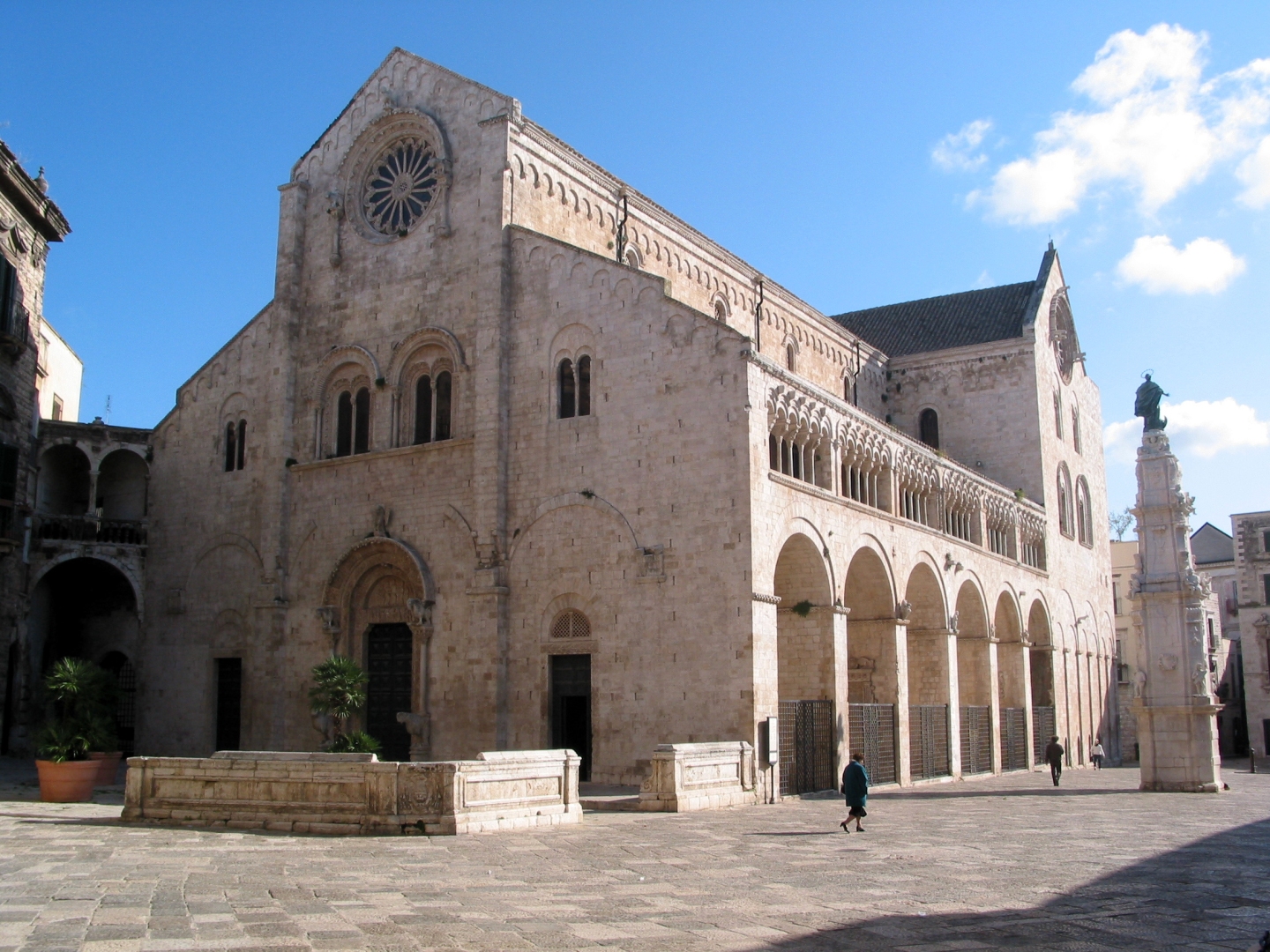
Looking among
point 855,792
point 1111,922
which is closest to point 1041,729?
point 855,792

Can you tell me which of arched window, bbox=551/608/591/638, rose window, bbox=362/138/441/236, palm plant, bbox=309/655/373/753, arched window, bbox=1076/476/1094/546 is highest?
rose window, bbox=362/138/441/236

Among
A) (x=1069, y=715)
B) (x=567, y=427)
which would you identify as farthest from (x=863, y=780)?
(x=1069, y=715)

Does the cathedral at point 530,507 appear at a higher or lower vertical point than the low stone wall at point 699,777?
higher

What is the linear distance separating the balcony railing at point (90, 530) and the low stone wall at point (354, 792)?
14.9m

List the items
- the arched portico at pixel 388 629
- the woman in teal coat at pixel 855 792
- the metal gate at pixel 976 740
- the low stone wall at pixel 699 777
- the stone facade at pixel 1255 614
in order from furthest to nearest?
the stone facade at pixel 1255 614 → the metal gate at pixel 976 740 → the arched portico at pixel 388 629 → the low stone wall at pixel 699 777 → the woman in teal coat at pixel 855 792

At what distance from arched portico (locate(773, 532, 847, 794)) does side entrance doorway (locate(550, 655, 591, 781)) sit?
12.7ft

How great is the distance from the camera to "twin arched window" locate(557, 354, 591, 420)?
24.0m

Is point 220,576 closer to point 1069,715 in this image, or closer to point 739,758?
point 739,758

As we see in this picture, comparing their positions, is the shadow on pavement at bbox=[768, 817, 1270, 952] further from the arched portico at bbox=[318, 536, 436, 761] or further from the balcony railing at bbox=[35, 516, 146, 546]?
the balcony railing at bbox=[35, 516, 146, 546]

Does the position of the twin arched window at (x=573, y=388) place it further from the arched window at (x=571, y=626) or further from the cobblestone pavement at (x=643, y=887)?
the cobblestone pavement at (x=643, y=887)

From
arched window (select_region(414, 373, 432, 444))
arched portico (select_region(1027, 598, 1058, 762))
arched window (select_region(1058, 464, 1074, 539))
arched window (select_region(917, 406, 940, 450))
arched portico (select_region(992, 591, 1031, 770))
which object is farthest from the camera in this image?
arched window (select_region(1058, 464, 1074, 539))

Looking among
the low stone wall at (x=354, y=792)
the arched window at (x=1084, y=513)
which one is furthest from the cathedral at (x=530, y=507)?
the arched window at (x=1084, y=513)

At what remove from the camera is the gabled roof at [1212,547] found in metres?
63.8

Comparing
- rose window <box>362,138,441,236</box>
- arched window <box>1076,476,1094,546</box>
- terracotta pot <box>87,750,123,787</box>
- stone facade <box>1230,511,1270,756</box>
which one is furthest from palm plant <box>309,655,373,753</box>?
stone facade <box>1230,511,1270,756</box>
